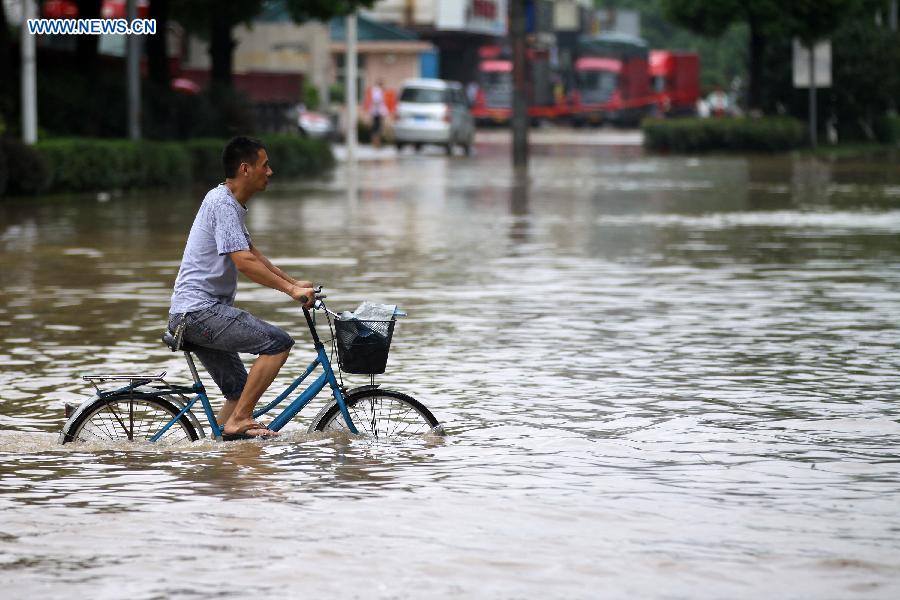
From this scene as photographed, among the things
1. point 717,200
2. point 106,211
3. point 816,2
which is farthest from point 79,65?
point 816,2

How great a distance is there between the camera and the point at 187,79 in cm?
6062

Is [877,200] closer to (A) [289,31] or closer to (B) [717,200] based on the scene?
(B) [717,200]

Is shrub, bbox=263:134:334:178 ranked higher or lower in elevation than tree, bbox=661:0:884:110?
lower

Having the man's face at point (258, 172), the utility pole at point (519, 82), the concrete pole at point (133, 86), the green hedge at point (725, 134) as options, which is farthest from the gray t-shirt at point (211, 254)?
the green hedge at point (725, 134)

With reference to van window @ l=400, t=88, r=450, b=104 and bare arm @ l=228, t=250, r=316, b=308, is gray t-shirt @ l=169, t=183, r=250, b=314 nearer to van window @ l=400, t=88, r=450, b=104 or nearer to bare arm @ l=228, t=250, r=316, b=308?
bare arm @ l=228, t=250, r=316, b=308

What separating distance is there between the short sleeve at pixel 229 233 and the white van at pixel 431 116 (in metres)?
45.6

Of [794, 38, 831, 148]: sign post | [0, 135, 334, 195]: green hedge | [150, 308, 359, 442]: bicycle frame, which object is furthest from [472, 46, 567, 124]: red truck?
[150, 308, 359, 442]: bicycle frame

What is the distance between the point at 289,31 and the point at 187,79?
872cm

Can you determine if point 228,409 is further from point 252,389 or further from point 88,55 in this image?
point 88,55

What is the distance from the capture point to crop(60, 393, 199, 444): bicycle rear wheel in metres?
8.64

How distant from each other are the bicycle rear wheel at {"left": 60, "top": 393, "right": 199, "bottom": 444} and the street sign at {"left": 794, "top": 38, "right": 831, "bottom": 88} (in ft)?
152

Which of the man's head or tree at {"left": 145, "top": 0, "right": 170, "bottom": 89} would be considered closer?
the man's head

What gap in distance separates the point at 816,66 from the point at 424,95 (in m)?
10.4

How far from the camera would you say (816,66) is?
5372 centimetres
